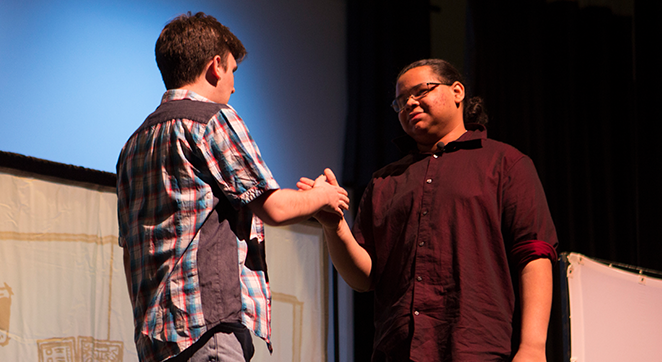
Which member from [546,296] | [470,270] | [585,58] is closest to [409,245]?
→ [470,270]

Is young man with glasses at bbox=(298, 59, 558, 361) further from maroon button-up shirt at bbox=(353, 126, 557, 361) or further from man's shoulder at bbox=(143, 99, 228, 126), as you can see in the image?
man's shoulder at bbox=(143, 99, 228, 126)

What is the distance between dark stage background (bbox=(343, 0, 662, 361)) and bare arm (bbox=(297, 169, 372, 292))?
207 centimetres

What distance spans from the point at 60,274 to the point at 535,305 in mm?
1953


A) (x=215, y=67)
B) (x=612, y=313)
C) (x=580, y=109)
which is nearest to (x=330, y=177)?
(x=215, y=67)

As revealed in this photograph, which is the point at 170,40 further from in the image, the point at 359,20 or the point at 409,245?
the point at 359,20

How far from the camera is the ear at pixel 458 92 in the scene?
70.9 inches

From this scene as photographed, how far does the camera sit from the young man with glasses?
1.42 metres

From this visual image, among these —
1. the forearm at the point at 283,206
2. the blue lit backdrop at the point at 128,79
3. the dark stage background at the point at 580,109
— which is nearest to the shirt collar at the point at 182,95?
the forearm at the point at 283,206

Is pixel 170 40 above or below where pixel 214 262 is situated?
above

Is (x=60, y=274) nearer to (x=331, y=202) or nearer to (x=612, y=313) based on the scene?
(x=331, y=202)

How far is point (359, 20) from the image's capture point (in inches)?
162

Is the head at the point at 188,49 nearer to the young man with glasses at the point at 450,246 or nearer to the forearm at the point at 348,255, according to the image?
the young man with glasses at the point at 450,246

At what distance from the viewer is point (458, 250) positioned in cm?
148

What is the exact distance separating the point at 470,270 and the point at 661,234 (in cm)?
236
